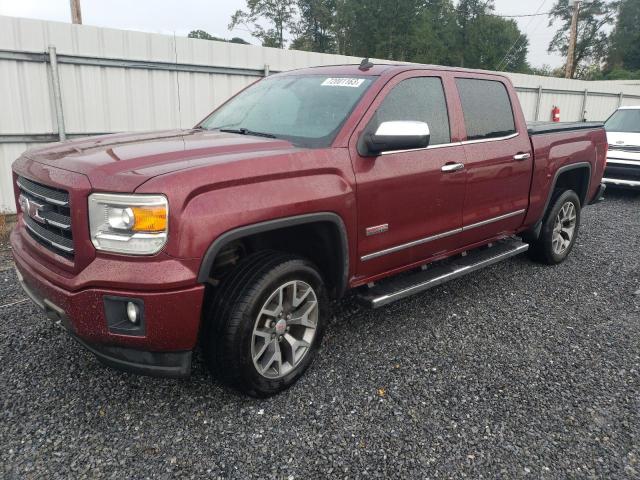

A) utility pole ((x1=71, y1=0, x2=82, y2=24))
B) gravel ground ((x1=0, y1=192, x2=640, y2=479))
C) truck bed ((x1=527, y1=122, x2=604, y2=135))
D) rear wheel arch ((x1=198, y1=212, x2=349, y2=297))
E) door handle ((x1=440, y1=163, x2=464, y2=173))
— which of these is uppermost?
utility pole ((x1=71, y1=0, x2=82, y2=24))

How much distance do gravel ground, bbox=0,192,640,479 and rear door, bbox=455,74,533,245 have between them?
801mm

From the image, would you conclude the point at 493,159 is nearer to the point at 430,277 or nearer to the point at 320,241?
the point at 430,277

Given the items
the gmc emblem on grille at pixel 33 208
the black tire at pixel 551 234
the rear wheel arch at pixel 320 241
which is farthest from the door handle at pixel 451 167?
the gmc emblem on grille at pixel 33 208

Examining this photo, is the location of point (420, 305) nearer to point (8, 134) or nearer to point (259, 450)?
point (259, 450)

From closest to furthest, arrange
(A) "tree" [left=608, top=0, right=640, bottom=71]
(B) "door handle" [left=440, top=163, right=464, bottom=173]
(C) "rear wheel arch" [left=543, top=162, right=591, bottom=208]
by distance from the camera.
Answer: (B) "door handle" [left=440, top=163, right=464, bottom=173] < (C) "rear wheel arch" [left=543, top=162, right=591, bottom=208] < (A) "tree" [left=608, top=0, right=640, bottom=71]

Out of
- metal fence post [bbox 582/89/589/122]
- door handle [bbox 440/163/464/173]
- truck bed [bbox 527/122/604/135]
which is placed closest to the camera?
door handle [bbox 440/163/464/173]

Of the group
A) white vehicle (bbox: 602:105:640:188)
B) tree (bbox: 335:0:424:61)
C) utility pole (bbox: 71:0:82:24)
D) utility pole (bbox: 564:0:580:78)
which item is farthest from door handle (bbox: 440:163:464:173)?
tree (bbox: 335:0:424:61)

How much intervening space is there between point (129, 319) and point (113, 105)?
5796 millimetres

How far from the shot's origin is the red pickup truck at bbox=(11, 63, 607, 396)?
237 cm

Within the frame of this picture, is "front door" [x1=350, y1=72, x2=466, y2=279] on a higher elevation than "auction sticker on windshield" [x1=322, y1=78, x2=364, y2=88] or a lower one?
lower

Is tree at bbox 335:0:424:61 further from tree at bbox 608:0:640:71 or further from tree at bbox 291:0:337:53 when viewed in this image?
tree at bbox 608:0:640:71

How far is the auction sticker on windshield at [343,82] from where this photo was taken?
3.46 metres

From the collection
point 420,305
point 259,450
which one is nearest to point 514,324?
point 420,305

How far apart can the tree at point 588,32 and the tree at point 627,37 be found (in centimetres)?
115
